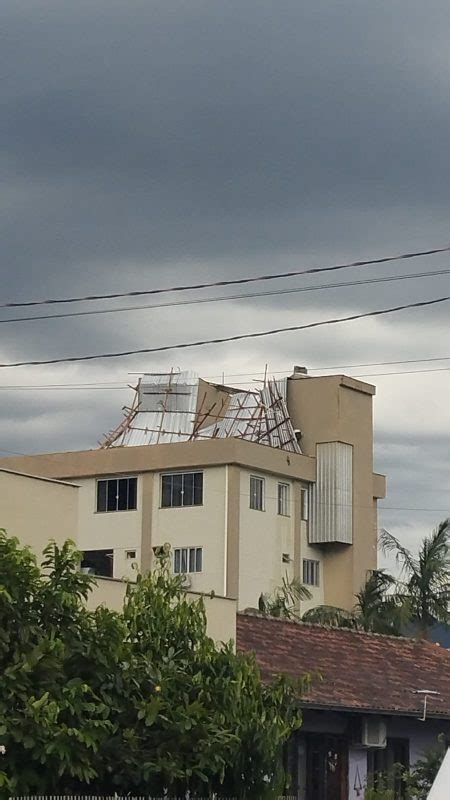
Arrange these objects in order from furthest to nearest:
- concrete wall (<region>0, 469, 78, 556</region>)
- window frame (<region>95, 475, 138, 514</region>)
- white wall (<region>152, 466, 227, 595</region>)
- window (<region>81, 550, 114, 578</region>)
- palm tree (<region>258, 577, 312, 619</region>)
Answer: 1. window (<region>81, 550, 114, 578</region>)
2. window frame (<region>95, 475, 138, 514</region>)
3. white wall (<region>152, 466, 227, 595</region>)
4. palm tree (<region>258, 577, 312, 619</region>)
5. concrete wall (<region>0, 469, 78, 556</region>)

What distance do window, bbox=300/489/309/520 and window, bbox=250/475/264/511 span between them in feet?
12.2

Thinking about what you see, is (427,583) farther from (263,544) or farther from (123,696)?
(123,696)

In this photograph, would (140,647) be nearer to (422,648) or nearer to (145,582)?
(145,582)

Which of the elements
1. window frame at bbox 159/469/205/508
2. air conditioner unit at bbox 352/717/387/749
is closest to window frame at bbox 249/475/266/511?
window frame at bbox 159/469/205/508

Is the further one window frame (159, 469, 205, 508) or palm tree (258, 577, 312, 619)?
window frame (159, 469, 205, 508)

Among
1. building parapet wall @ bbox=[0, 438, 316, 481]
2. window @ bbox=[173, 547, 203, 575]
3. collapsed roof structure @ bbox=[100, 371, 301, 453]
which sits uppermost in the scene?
collapsed roof structure @ bbox=[100, 371, 301, 453]

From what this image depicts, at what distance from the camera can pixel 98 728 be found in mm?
18062

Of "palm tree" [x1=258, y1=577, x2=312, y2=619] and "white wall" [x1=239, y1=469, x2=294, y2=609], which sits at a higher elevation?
"white wall" [x1=239, y1=469, x2=294, y2=609]

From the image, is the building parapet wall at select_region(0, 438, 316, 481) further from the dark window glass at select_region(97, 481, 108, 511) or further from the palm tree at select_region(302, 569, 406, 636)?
the palm tree at select_region(302, 569, 406, 636)

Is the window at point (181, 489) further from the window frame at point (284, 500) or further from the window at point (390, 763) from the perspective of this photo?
the window at point (390, 763)

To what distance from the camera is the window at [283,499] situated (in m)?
75.4

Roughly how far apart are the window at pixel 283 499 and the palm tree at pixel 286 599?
11.5ft

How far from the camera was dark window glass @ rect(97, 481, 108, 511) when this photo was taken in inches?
2970

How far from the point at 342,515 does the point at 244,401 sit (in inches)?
298
